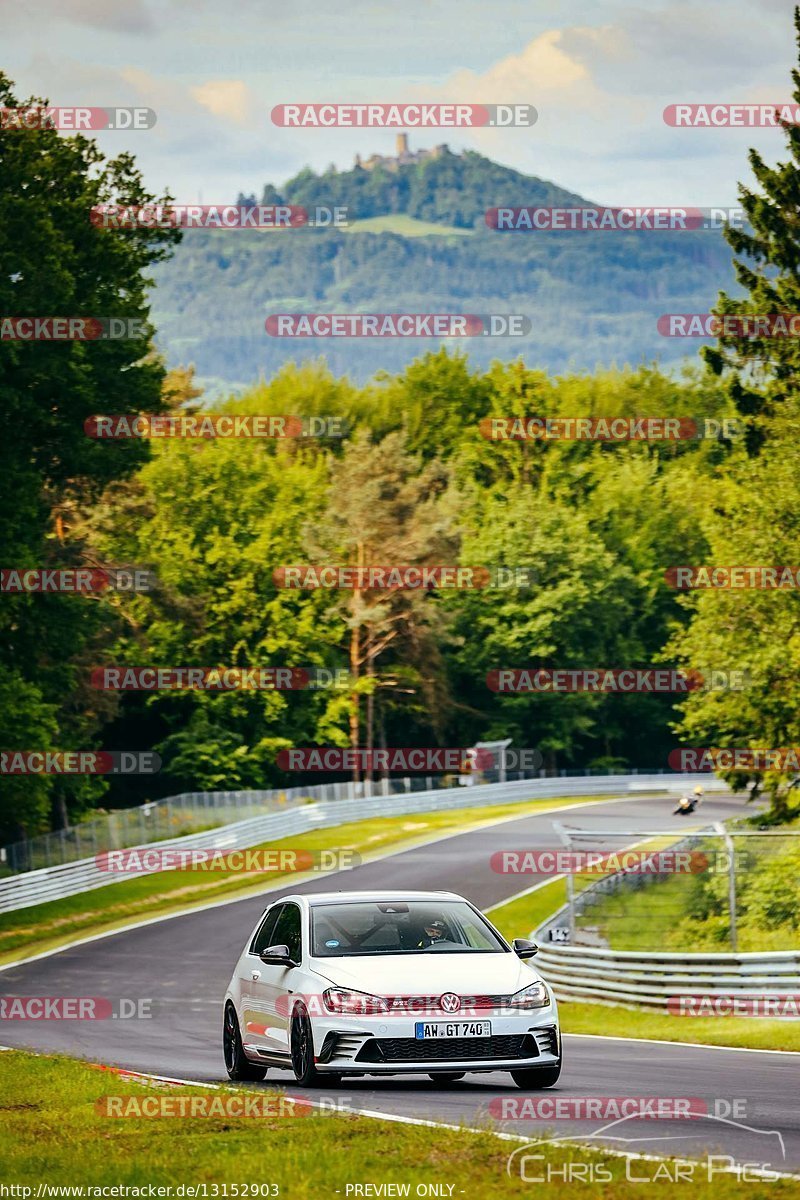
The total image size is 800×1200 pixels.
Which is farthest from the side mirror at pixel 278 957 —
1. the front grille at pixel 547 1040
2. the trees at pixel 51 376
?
the trees at pixel 51 376

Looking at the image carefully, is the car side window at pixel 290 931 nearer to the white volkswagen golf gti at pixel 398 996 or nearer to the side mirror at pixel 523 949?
the white volkswagen golf gti at pixel 398 996

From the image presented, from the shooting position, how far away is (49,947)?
40781mm

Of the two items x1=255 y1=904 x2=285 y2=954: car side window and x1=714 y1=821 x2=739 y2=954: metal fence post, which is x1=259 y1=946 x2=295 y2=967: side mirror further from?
x1=714 y1=821 x2=739 y2=954: metal fence post

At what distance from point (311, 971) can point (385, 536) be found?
67.7 m

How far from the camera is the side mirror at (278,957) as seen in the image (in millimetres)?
13812

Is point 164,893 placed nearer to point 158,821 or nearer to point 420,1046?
point 158,821

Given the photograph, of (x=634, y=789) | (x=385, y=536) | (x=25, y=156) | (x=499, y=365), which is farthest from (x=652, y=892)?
(x=499, y=365)

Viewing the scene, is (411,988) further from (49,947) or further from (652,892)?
(49,947)

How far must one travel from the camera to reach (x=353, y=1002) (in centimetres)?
1298

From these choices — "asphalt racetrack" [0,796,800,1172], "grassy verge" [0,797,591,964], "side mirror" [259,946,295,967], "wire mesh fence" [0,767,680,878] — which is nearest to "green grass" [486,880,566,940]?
"asphalt racetrack" [0,796,800,1172]

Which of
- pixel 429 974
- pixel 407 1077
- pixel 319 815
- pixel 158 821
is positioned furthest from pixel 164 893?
pixel 429 974

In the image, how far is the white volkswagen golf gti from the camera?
1285 centimetres

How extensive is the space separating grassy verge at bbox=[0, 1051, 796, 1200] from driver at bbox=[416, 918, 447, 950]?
8.93 feet

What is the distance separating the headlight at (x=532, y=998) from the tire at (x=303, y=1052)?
1377 millimetres
